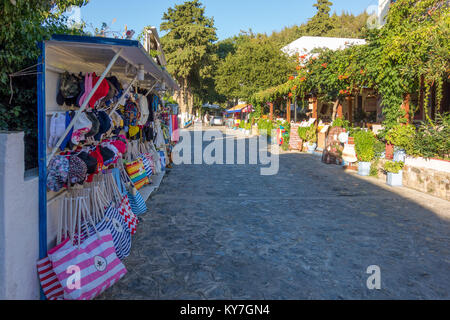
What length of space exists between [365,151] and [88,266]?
916cm

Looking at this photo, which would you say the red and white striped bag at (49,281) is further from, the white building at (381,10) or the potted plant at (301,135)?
the white building at (381,10)

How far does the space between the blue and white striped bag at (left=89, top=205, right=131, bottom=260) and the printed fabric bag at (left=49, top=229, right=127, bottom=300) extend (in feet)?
1.12

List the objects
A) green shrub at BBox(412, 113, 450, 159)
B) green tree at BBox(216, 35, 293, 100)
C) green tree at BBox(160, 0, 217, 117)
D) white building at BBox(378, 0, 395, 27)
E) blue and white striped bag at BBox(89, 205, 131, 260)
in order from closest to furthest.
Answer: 1. blue and white striped bag at BBox(89, 205, 131, 260)
2. green shrub at BBox(412, 113, 450, 159)
3. white building at BBox(378, 0, 395, 27)
4. green tree at BBox(216, 35, 293, 100)
5. green tree at BBox(160, 0, 217, 117)

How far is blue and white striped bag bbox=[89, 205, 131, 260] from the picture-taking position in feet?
13.3

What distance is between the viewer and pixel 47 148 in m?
3.54

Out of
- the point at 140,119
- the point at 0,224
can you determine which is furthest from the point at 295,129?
the point at 0,224

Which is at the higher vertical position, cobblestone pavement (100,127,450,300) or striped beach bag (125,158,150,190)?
striped beach bag (125,158,150,190)

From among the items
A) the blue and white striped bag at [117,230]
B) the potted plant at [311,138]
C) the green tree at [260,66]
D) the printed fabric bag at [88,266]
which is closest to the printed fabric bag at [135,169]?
the blue and white striped bag at [117,230]

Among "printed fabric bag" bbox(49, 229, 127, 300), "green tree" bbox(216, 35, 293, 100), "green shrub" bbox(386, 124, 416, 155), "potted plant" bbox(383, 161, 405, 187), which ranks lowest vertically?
"printed fabric bag" bbox(49, 229, 127, 300)

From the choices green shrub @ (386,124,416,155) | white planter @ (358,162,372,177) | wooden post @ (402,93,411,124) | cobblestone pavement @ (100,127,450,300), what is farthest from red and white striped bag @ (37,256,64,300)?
wooden post @ (402,93,411,124)

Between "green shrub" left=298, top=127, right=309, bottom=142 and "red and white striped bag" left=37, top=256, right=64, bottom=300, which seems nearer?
"red and white striped bag" left=37, top=256, right=64, bottom=300

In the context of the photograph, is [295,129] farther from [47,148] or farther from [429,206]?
[47,148]

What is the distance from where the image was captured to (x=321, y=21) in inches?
2356

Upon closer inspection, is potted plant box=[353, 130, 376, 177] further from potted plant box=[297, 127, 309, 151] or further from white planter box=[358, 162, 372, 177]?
potted plant box=[297, 127, 309, 151]
